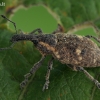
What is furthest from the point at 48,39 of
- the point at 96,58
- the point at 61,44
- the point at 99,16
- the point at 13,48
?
the point at 99,16

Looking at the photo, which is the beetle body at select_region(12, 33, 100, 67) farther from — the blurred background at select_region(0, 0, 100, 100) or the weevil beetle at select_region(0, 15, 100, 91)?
the blurred background at select_region(0, 0, 100, 100)

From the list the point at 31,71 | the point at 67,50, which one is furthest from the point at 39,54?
the point at 67,50

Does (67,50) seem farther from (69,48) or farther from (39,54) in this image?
(39,54)

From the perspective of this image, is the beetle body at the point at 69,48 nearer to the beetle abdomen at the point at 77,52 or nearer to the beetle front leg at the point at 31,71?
the beetle abdomen at the point at 77,52

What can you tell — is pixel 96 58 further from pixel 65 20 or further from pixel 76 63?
pixel 65 20

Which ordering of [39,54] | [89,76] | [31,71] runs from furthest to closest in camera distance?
[39,54] < [31,71] < [89,76]
